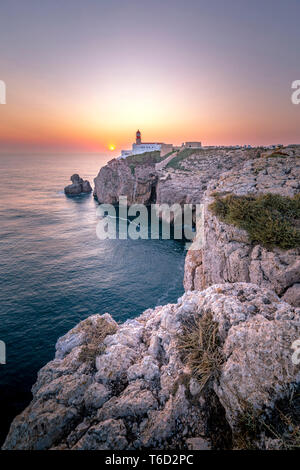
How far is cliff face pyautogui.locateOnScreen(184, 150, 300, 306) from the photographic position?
6.20 metres

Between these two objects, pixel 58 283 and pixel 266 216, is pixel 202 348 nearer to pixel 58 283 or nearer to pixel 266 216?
pixel 266 216

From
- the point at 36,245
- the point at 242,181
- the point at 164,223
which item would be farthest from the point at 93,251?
the point at 242,181

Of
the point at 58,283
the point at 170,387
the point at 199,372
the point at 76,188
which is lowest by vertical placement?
the point at 58,283

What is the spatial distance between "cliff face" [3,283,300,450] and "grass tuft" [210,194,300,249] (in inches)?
96.8

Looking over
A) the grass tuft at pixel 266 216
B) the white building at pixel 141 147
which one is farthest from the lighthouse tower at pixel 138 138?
the grass tuft at pixel 266 216

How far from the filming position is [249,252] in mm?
7305

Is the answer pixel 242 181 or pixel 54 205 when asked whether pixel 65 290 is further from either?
pixel 54 205

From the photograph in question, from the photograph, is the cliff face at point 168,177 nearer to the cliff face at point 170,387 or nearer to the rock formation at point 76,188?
the rock formation at point 76,188

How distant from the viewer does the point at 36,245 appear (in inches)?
1037

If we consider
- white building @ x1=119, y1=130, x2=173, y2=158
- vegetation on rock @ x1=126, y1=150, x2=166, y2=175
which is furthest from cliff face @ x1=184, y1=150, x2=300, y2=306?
white building @ x1=119, y1=130, x2=173, y2=158

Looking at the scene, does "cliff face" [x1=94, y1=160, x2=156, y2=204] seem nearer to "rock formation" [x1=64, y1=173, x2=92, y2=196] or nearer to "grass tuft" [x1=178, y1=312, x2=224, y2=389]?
"rock formation" [x1=64, y1=173, x2=92, y2=196]

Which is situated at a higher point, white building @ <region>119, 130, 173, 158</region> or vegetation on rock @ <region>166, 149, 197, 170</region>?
white building @ <region>119, 130, 173, 158</region>

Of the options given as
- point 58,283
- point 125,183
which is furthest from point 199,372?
point 125,183

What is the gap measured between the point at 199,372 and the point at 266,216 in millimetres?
6223
